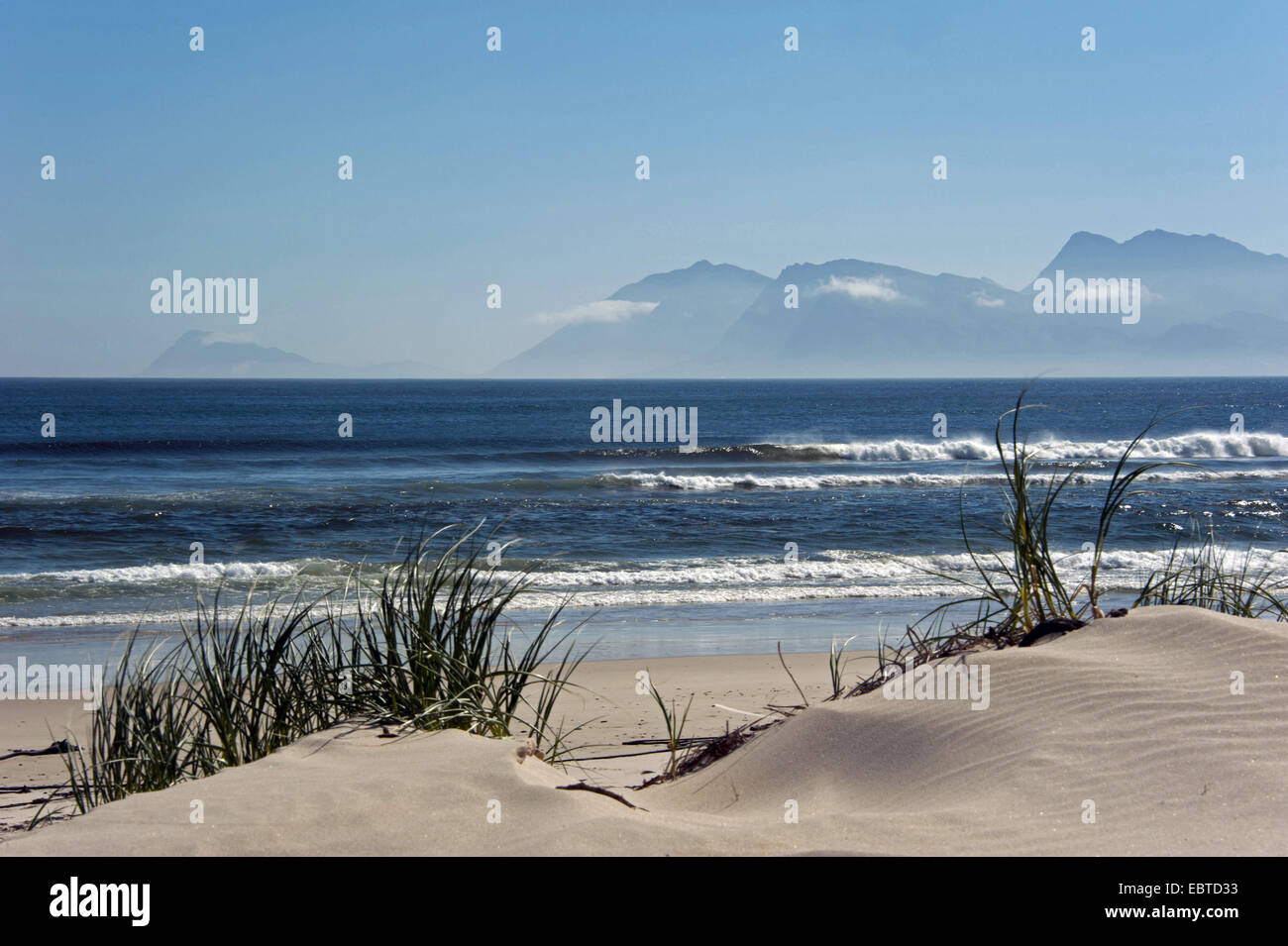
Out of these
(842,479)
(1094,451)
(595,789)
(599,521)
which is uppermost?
(1094,451)

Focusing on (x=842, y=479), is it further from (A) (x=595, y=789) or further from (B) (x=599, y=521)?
(A) (x=595, y=789)

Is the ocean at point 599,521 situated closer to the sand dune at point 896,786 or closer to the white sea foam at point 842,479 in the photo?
the white sea foam at point 842,479

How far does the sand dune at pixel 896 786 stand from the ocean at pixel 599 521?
1.13m

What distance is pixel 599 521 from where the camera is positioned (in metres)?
19.1

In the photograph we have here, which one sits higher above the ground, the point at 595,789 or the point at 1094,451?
the point at 1094,451

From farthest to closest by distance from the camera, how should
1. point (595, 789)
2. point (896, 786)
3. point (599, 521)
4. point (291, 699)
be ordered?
point (599, 521), point (291, 699), point (595, 789), point (896, 786)

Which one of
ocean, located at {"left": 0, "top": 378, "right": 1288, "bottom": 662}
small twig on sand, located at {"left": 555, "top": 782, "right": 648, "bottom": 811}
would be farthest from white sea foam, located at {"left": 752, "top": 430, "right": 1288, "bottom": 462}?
small twig on sand, located at {"left": 555, "top": 782, "right": 648, "bottom": 811}

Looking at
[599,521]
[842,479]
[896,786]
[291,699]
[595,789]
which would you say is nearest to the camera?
[896,786]

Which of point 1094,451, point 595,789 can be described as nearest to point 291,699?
point 595,789

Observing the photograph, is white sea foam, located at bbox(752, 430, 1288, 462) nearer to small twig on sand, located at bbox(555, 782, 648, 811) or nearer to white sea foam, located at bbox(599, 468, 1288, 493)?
white sea foam, located at bbox(599, 468, 1288, 493)

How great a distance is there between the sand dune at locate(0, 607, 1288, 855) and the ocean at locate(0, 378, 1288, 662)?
3.70ft

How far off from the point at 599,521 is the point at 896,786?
1595cm

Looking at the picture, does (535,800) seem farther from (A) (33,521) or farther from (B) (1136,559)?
(A) (33,521)

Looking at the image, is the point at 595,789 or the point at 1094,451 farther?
the point at 1094,451
